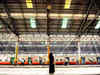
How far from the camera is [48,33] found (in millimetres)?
26594

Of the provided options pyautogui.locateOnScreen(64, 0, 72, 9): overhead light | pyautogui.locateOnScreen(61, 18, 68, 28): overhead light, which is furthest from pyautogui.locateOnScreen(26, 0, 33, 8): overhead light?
pyautogui.locateOnScreen(61, 18, 68, 28): overhead light

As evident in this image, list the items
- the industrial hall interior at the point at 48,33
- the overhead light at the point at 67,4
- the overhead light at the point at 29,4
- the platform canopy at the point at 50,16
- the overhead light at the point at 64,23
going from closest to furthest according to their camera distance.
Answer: the overhead light at the point at 29,4, the overhead light at the point at 67,4, the platform canopy at the point at 50,16, the industrial hall interior at the point at 48,33, the overhead light at the point at 64,23

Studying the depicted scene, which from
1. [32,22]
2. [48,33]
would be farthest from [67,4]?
[48,33]

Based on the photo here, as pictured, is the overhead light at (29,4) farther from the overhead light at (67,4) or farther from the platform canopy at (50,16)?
the overhead light at (67,4)

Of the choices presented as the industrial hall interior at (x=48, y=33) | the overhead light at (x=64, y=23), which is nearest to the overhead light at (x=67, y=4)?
the industrial hall interior at (x=48, y=33)

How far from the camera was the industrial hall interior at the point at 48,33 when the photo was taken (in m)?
19.8

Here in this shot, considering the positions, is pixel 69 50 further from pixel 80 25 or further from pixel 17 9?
pixel 17 9

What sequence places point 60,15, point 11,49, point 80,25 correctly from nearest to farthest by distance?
point 60,15 < point 80,25 < point 11,49

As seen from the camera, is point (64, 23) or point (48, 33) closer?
point (64, 23)

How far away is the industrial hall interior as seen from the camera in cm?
1975

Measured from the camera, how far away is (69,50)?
1060 inches

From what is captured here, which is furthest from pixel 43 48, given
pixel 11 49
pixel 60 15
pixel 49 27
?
pixel 60 15

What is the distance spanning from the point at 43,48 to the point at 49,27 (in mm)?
5056

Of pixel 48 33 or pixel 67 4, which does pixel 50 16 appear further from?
pixel 48 33
